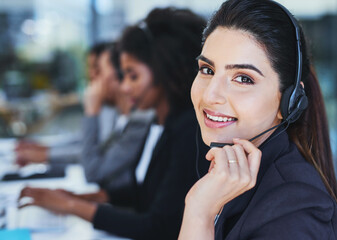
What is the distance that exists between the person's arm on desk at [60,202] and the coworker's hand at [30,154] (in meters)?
0.83

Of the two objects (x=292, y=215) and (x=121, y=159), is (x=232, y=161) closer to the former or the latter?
(x=292, y=215)

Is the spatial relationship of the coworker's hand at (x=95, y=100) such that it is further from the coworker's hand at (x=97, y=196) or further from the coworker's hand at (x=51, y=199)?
the coworker's hand at (x=51, y=199)

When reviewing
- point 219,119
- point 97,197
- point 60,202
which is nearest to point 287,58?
point 219,119

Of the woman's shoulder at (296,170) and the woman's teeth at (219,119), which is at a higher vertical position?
the woman's teeth at (219,119)

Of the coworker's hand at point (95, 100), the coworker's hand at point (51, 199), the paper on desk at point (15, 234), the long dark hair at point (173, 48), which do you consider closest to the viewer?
the paper on desk at point (15, 234)

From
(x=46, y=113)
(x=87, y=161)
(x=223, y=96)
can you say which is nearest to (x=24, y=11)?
(x=46, y=113)

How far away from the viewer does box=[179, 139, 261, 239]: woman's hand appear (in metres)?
0.78

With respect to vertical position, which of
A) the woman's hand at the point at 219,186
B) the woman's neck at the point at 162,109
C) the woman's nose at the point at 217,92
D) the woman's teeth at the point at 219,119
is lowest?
the woman's hand at the point at 219,186

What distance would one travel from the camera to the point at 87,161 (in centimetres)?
203

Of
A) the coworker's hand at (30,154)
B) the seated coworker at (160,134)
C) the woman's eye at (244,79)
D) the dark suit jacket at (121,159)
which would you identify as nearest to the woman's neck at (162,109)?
the seated coworker at (160,134)

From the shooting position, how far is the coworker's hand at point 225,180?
78 centimetres

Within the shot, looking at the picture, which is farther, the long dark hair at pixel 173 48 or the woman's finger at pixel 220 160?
the long dark hair at pixel 173 48

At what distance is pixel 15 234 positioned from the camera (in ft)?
3.67

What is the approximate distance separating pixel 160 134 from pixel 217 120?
2.49 ft
